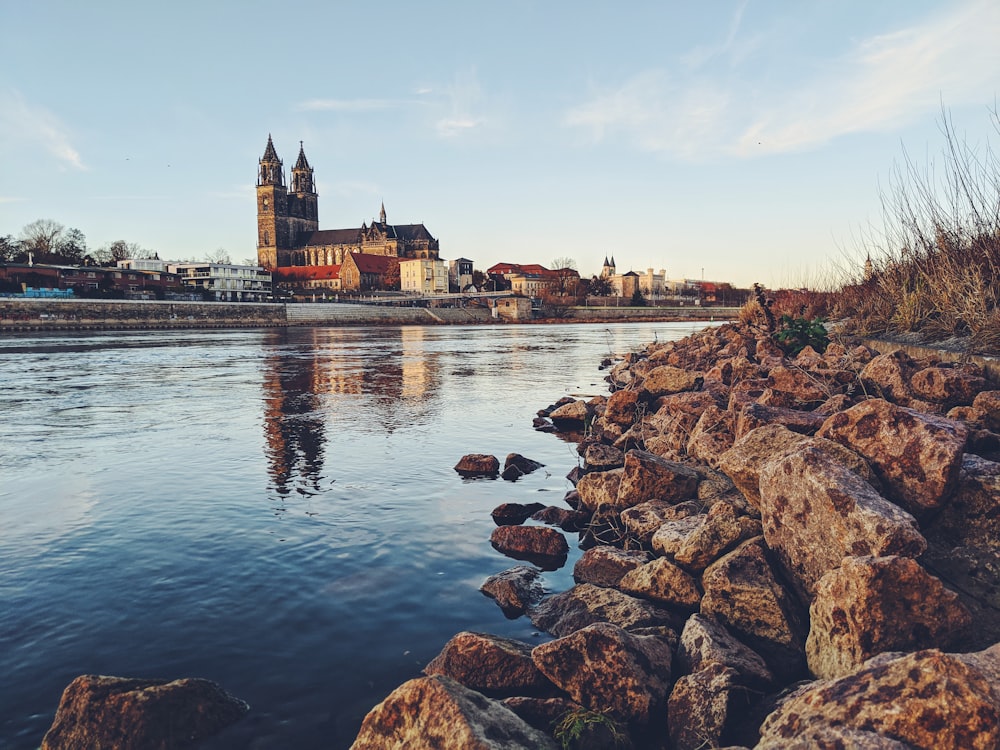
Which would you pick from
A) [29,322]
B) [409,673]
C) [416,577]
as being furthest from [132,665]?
[29,322]

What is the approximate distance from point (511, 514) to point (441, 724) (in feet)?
17.6

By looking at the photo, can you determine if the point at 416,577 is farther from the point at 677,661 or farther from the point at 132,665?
the point at 677,661

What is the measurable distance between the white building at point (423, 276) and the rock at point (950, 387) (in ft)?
490

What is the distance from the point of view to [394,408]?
1789cm

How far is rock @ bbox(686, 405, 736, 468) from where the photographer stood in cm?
Result: 812

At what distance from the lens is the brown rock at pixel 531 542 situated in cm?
745

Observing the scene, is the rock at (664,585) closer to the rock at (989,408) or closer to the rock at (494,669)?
the rock at (494,669)

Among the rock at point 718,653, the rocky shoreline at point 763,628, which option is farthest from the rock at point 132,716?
the rock at point 718,653

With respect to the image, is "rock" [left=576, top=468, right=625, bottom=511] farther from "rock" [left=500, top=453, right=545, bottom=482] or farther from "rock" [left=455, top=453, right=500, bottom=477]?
"rock" [left=455, top=453, right=500, bottom=477]

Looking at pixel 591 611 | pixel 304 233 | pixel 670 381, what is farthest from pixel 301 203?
pixel 591 611

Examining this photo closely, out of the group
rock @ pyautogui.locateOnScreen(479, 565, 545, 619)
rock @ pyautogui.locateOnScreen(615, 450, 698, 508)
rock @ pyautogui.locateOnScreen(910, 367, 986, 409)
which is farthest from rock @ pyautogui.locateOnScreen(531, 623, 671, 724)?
rock @ pyautogui.locateOnScreen(910, 367, 986, 409)

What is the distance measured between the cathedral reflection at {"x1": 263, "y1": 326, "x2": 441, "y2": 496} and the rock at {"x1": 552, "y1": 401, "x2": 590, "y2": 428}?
10.9ft

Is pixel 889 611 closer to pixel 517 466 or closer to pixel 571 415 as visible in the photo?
pixel 517 466

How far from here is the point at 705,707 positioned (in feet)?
12.9
